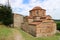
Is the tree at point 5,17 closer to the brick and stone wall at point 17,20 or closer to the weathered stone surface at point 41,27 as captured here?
the brick and stone wall at point 17,20

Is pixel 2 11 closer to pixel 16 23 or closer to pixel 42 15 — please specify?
pixel 16 23

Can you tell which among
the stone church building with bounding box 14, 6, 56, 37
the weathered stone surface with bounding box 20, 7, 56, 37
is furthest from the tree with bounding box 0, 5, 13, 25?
the weathered stone surface with bounding box 20, 7, 56, 37

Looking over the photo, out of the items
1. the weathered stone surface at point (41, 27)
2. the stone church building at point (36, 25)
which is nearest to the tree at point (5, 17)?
the stone church building at point (36, 25)

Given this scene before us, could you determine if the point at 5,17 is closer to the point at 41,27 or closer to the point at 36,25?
the point at 36,25

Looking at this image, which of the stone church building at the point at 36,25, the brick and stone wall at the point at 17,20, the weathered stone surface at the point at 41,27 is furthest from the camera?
the brick and stone wall at the point at 17,20

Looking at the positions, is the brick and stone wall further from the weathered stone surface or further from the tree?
the tree

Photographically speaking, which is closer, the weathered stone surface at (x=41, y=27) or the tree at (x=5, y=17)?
the weathered stone surface at (x=41, y=27)

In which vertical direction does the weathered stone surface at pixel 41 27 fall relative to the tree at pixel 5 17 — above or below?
below

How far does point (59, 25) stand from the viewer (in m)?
54.2

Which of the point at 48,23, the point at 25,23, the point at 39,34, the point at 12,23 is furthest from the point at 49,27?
the point at 12,23

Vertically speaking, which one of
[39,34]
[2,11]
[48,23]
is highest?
[2,11]

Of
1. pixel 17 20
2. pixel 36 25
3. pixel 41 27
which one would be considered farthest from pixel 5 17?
pixel 41 27

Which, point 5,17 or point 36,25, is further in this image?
point 5,17

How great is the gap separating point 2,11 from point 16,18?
5608 millimetres
